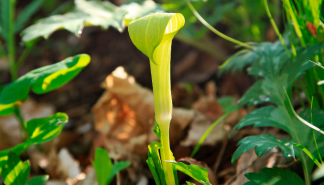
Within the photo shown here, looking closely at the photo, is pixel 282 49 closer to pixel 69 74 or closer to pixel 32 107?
pixel 69 74

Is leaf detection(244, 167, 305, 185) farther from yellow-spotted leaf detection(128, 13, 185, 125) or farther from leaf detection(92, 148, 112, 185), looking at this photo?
leaf detection(92, 148, 112, 185)

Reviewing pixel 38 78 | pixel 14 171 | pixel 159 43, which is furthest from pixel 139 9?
pixel 14 171

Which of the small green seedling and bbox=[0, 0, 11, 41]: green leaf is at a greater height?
bbox=[0, 0, 11, 41]: green leaf

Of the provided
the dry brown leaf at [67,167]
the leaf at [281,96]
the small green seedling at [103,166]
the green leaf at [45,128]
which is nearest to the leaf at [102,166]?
the small green seedling at [103,166]

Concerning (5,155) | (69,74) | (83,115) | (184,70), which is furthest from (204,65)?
(5,155)

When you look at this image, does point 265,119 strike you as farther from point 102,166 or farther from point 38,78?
point 38,78

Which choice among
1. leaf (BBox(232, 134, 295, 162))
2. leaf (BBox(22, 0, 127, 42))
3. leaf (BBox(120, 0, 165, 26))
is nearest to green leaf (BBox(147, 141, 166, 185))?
leaf (BBox(232, 134, 295, 162))
